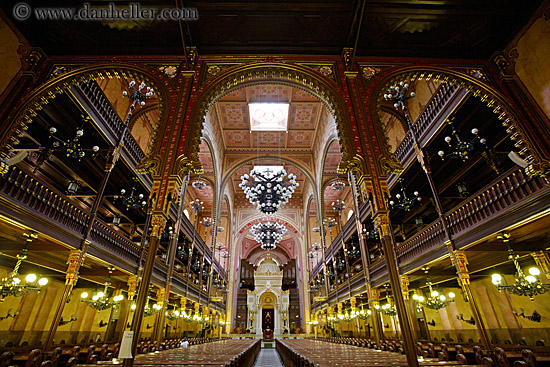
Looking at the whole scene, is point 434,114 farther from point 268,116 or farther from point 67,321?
point 67,321

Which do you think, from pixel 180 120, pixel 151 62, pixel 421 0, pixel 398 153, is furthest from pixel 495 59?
pixel 151 62

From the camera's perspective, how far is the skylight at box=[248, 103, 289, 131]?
17.2 meters

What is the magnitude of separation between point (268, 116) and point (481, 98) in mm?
13684

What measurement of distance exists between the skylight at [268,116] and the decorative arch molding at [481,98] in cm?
1143

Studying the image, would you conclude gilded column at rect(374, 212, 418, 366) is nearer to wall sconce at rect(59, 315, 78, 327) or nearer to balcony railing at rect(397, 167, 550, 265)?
balcony railing at rect(397, 167, 550, 265)

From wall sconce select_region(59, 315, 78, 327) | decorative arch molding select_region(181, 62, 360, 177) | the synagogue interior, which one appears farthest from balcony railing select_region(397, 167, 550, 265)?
wall sconce select_region(59, 315, 78, 327)

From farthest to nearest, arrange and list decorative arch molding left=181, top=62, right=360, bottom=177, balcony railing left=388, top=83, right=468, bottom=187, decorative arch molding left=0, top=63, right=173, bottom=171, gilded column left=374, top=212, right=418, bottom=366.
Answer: balcony railing left=388, top=83, right=468, bottom=187, decorative arch molding left=181, top=62, right=360, bottom=177, decorative arch molding left=0, top=63, right=173, bottom=171, gilded column left=374, top=212, right=418, bottom=366

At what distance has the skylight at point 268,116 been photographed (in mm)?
17172

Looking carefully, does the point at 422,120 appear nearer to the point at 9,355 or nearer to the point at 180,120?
the point at 180,120

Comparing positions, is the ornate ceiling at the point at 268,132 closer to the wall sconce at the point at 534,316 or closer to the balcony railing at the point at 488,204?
the balcony railing at the point at 488,204

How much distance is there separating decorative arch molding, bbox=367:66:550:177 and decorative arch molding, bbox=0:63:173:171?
460 centimetres

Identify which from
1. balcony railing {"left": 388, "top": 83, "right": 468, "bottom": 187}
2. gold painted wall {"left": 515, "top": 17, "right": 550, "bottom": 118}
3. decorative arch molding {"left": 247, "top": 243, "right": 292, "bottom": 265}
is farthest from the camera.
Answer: decorative arch molding {"left": 247, "top": 243, "right": 292, "bottom": 265}

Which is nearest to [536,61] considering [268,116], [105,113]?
[105,113]

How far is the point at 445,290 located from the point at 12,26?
18642mm
